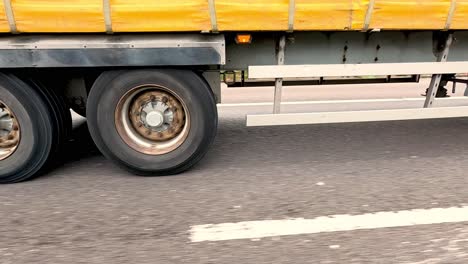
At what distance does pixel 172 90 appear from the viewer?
3764mm

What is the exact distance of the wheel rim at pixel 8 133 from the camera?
3.75 meters

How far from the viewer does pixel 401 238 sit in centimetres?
278

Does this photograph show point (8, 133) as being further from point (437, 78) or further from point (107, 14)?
point (437, 78)

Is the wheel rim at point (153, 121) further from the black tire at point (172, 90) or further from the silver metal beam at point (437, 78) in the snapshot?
the silver metal beam at point (437, 78)

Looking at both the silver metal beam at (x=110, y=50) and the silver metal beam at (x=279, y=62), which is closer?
the silver metal beam at (x=110, y=50)

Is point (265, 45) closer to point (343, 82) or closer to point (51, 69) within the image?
point (343, 82)

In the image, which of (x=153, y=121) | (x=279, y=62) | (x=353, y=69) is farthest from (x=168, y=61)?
(x=353, y=69)

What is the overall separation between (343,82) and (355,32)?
3.06ft

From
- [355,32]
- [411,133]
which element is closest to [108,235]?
[355,32]

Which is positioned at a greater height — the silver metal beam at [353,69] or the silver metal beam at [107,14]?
the silver metal beam at [107,14]

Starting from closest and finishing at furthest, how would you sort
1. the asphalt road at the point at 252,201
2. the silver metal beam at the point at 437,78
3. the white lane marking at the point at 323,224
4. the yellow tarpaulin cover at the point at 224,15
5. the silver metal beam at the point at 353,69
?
the asphalt road at the point at 252,201 < the white lane marking at the point at 323,224 < the yellow tarpaulin cover at the point at 224,15 < the silver metal beam at the point at 353,69 < the silver metal beam at the point at 437,78

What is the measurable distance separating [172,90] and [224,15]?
2.66 feet

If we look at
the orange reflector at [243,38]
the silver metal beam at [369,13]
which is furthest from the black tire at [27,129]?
the silver metal beam at [369,13]

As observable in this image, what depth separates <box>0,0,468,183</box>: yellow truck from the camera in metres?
3.49
